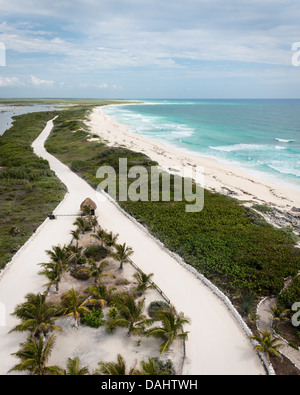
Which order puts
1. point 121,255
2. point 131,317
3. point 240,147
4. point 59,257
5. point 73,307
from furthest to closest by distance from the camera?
1. point 240,147
2. point 121,255
3. point 59,257
4. point 73,307
5. point 131,317

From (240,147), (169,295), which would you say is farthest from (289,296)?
(240,147)

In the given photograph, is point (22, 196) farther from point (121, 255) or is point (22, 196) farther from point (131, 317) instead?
point (131, 317)

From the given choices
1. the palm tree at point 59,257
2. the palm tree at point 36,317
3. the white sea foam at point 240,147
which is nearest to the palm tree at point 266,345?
the palm tree at point 36,317

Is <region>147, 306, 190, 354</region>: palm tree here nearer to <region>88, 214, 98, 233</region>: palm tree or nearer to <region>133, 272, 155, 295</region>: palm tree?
<region>133, 272, 155, 295</region>: palm tree

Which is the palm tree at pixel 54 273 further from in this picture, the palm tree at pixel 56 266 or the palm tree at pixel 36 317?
the palm tree at pixel 36 317

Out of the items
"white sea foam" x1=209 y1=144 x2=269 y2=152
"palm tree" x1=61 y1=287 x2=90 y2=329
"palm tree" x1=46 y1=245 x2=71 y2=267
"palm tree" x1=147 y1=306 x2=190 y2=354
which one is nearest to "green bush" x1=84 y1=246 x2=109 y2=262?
"palm tree" x1=46 y1=245 x2=71 y2=267

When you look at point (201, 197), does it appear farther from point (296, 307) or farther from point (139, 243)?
point (296, 307)

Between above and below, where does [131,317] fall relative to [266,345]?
above
